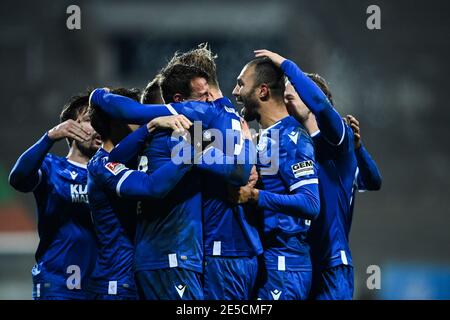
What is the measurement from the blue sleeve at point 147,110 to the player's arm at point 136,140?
0.23 feet

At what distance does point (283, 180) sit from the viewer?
4.86 m

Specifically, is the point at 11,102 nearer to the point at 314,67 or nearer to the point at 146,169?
the point at 314,67

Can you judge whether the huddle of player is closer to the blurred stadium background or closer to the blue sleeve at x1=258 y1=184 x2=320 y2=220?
the blue sleeve at x1=258 y1=184 x2=320 y2=220

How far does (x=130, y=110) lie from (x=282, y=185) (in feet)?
3.31

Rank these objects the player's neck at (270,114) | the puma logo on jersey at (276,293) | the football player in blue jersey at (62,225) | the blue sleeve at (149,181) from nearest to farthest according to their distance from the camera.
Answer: the blue sleeve at (149,181) < the puma logo on jersey at (276,293) < the player's neck at (270,114) < the football player in blue jersey at (62,225)

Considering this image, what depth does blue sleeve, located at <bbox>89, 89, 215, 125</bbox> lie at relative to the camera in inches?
179

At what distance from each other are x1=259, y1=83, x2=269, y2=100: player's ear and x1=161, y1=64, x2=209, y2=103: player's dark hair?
497 mm

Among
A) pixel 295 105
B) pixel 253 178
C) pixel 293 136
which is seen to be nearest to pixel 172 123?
pixel 253 178

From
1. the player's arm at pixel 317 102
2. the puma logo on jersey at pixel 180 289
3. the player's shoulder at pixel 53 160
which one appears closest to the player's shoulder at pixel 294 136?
the player's arm at pixel 317 102

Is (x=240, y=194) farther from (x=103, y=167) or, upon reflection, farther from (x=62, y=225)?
(x=62, y=225)

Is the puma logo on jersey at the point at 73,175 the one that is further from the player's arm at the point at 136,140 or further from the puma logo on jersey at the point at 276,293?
the puma logo on jersey at the point at 276,293

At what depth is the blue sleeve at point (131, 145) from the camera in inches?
179
